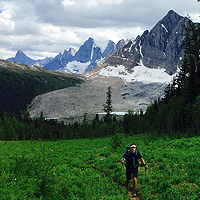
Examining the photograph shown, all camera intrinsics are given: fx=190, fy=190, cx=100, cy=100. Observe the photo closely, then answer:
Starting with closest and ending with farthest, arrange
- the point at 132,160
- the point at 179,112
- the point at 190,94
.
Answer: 1. the point at 132,160
2. the point at 190,94
3. the point at 179,112

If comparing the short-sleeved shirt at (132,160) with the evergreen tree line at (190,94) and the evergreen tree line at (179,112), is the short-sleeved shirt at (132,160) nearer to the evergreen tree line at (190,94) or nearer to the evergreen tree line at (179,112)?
the evergreen tree line at (179,112)

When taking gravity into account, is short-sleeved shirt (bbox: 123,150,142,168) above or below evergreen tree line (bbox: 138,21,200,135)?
below

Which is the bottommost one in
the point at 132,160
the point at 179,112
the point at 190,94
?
the point at 132,160

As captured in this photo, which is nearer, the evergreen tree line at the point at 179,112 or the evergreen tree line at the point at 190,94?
the evergreen tree line at the point at 190,94

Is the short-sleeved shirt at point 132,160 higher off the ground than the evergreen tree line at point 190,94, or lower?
lower

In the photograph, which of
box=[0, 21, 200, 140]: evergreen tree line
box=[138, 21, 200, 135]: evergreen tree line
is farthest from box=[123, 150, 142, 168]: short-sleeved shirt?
box=[138, 21, 200, 135]: evergreen tree line

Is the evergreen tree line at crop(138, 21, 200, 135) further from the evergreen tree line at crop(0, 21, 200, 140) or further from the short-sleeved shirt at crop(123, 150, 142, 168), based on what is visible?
the short-sleeved shirt at crop(123, 150, 142, 168)

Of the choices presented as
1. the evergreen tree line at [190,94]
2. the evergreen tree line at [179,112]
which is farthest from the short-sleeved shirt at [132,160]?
the evergreen tree line at [190,94]

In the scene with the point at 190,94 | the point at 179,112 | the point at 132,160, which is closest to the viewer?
the point at 132,160

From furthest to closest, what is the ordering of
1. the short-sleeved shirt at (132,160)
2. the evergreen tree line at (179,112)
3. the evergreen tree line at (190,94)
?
the evergreen tree line at (179,112) → the evergreen tree line at (190,94) → the short-sleeved shirt at (132,160)

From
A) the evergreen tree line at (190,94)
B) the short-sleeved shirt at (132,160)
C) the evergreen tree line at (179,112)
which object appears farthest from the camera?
the evergreen tree line at (179,112)

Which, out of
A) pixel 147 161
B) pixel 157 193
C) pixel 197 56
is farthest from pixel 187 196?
pixel 197 56

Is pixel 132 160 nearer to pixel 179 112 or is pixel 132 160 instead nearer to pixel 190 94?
pixel 190 94

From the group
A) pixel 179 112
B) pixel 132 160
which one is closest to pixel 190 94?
pixel 179 112
